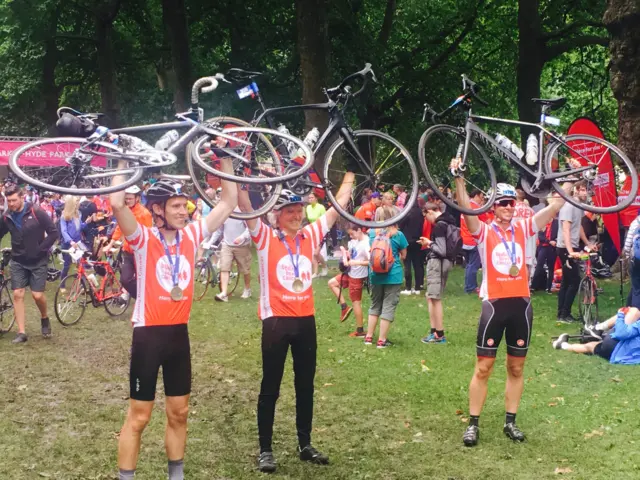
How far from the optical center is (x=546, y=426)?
706cm

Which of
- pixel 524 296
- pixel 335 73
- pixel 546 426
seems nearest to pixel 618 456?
pixel 546 426

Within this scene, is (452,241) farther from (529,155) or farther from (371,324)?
(529,155)

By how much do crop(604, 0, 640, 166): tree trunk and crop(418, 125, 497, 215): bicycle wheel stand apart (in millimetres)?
7128

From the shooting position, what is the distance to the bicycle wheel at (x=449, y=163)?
19.1 feet

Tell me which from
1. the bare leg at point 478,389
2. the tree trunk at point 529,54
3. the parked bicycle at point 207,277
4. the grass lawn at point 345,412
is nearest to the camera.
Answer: the grass lawn at point 345,412

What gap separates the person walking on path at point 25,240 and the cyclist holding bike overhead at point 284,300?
18.1 feet

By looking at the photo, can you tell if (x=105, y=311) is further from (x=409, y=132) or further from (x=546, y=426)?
(x=409, y=132)

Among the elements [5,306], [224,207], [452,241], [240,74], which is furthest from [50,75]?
[224,207]

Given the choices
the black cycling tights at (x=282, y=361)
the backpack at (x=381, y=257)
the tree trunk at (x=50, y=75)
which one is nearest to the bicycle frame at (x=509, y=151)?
the black cycling tights at (x=282, y=361)

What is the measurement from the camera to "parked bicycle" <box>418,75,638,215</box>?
5.87m

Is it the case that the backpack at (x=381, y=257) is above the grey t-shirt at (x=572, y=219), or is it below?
below

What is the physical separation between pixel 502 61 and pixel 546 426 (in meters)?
20.0

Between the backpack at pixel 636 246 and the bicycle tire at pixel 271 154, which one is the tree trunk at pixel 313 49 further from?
the bicycle tire at pixel 271 154

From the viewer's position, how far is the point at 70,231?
610 inches
